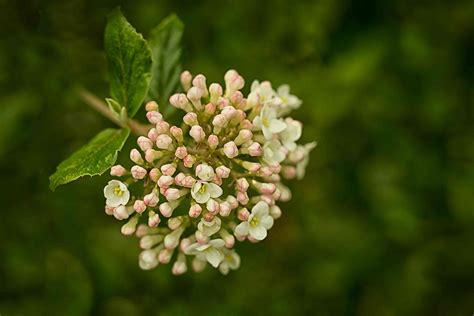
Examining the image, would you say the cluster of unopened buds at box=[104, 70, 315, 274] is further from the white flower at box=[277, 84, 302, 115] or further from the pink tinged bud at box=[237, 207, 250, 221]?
the white flower at box=[277, 84, 302, 115]

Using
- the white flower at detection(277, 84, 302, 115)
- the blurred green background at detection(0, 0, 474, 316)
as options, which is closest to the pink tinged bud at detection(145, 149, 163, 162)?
the white flower at detection(277, 84, 302, 115)

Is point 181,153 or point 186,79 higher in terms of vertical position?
point 186,79

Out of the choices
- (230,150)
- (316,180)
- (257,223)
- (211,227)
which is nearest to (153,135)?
(230,150)

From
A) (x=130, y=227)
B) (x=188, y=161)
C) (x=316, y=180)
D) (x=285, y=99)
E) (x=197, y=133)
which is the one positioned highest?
(x=316, y=180)

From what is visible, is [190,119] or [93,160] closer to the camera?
[93,160]

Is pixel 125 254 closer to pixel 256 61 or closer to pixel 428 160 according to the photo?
pixel 256 61

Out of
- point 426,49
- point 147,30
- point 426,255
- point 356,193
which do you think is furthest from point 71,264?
point 426,49

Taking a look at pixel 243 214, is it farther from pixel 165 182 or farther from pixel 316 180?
pixel 316 180

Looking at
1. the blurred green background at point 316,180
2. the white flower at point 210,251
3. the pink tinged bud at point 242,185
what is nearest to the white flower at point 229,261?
the white flower at point 210,251
